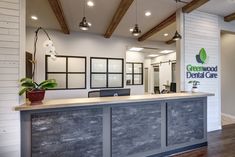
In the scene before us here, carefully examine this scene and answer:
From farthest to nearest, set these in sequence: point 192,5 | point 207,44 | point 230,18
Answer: point 230,18 → point 207,44 → point 192,5

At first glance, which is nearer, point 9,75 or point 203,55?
point 9,75

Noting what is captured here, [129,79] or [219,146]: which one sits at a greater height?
[129,79]

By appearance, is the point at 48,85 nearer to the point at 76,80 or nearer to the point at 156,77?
the point at 76,80

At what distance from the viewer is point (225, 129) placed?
4.25m

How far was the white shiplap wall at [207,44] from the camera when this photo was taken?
3.89 m

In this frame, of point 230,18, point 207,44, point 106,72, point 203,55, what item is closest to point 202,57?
point 203,55

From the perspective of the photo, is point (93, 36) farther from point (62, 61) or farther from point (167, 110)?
point (167, 110)

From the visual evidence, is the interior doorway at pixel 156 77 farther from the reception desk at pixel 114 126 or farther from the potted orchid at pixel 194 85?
the reception desk at pixel 114 126

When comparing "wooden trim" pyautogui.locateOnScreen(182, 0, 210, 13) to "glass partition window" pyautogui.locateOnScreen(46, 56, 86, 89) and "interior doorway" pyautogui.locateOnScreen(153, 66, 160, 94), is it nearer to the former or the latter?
"glass partition window" pyautogui.locateOnScreen(46, 56, 86, 89)

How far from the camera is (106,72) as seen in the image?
642 centimetres

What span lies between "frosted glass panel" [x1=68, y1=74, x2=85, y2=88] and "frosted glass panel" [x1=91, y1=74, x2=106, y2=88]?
42cm

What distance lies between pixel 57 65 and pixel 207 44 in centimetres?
502

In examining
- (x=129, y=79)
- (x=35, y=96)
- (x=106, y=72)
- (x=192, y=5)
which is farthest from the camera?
(x=129, y=79)

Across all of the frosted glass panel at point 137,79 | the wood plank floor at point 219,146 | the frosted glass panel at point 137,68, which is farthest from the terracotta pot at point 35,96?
the frosted glass panel at point 137,68
